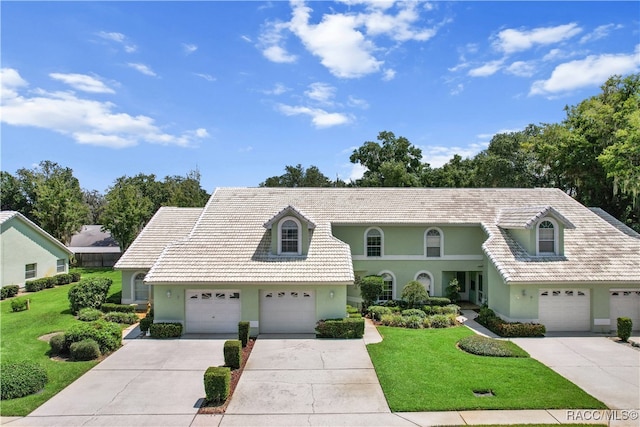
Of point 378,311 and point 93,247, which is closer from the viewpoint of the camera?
point 378,311

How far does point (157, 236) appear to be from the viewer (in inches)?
989

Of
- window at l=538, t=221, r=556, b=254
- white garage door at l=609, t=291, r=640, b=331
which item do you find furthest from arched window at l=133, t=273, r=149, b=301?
white garage door at l=609, t=291, r=640, b=331

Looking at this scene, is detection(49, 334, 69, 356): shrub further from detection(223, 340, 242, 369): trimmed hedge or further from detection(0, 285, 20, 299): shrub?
detection(0, 285, 20, 299): shrub

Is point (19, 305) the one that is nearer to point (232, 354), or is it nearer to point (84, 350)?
point (84, 350)

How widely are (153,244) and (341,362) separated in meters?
15.0

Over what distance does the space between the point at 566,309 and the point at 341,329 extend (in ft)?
35.7

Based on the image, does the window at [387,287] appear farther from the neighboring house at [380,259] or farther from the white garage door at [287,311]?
the white garage door at [287,311]

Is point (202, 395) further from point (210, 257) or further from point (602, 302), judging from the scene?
point (602, 302)

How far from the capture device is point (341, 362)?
14875 mm

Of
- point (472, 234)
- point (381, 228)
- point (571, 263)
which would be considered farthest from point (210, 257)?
point (571, 263)

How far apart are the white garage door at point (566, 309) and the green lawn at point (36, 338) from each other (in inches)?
777

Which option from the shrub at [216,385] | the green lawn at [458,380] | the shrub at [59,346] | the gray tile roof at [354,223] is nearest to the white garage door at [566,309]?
the gray tile roof at [354,223]

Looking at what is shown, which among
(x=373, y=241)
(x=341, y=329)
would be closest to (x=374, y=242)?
(x=373, y=241)

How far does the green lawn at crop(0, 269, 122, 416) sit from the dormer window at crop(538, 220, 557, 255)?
20.8 m
